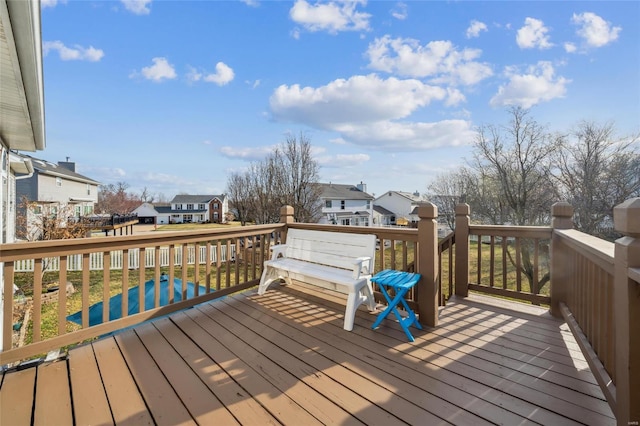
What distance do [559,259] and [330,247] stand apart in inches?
96.9

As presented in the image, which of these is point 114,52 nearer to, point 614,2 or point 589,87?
point 614,2

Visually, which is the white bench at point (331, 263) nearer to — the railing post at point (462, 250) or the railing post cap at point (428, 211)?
the railing post cap at point (428, 211)

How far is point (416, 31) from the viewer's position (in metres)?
7.76

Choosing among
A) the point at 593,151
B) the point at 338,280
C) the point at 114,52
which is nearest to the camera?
the point at 338,280

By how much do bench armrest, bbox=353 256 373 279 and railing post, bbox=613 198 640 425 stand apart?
1.85 metres

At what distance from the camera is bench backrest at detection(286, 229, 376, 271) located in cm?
315

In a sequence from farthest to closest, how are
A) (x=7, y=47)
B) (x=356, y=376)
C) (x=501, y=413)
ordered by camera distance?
(x=7, y=47) < (x=356, y=376) < (x=501, y=413)

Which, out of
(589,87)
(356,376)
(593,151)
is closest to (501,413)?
(356,376)

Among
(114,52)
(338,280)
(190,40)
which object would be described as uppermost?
(190,40)

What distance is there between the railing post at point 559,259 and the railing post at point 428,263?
1289 mm

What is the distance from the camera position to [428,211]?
109 inches

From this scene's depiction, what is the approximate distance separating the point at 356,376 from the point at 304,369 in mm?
398

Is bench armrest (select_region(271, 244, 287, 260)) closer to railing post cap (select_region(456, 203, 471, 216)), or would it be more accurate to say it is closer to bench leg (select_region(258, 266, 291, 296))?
bench leg (select_region(258, 266, 291, 296))

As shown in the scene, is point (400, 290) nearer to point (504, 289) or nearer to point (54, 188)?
point (504, 289)
